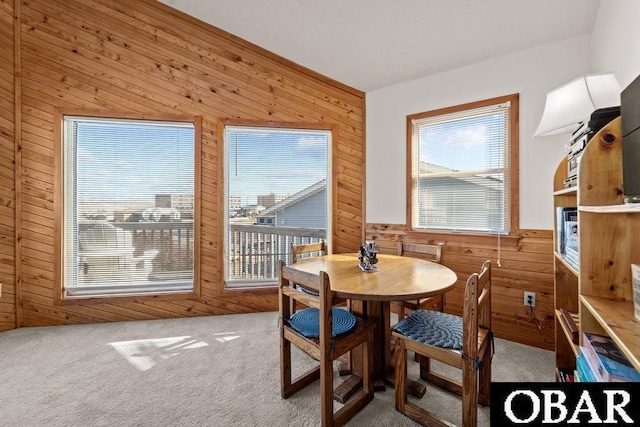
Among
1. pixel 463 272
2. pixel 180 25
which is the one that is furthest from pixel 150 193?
pixel 463 272

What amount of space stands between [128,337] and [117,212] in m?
1.25

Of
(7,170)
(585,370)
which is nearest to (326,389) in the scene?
(585,370)

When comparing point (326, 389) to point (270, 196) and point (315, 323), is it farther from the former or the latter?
point (270, 196)

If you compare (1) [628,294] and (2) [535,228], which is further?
(2) [535,228]

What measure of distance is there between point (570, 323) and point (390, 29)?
98.2 inches

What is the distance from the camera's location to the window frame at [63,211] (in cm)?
274

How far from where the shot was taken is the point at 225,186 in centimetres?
308

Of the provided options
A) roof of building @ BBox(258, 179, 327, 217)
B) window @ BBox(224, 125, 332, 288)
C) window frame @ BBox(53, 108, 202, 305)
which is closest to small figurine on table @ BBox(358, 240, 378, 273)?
window @ BBox(224, 125, 332, 288)

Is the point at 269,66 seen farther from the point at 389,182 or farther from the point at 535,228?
the point at 535,228

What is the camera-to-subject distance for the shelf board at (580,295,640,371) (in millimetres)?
811

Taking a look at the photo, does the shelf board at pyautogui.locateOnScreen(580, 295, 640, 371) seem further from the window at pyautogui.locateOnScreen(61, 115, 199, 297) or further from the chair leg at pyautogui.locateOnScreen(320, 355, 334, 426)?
the window at pyautogui.locateOnScreen(61, 115, 199, 297)

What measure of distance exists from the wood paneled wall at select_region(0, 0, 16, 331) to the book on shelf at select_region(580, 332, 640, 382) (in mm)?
4229

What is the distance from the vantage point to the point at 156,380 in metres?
1.89

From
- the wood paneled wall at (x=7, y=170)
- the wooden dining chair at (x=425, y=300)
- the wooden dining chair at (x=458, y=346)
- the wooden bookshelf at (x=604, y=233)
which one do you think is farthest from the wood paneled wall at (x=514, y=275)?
the wood paneled wall at (x=7, y=170)
